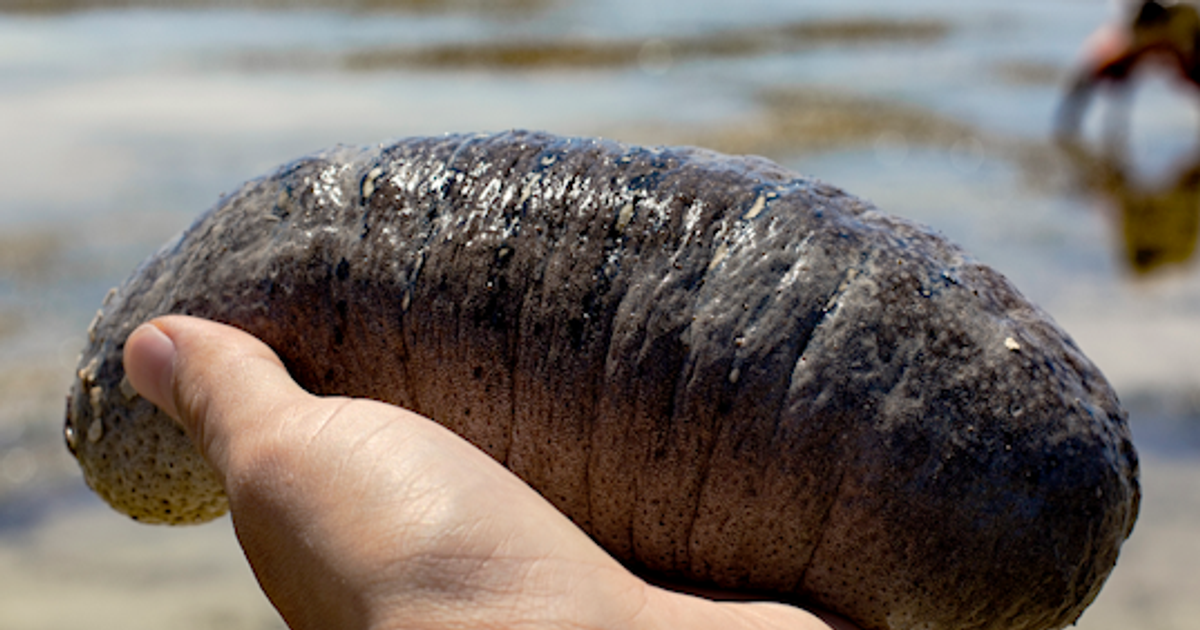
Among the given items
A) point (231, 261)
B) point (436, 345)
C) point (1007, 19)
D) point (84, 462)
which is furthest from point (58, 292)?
point (1007, 19)

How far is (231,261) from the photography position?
2.21 metres

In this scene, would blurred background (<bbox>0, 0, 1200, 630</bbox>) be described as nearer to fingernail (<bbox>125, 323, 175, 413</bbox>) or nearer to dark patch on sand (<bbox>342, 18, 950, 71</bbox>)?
dark patch on sand (<bbox>342, 18, 950, 71</bbox>)

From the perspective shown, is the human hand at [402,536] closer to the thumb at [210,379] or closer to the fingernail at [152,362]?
the thumb at [210,379]

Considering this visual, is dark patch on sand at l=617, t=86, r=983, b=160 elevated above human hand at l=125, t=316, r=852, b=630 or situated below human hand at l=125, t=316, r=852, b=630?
below

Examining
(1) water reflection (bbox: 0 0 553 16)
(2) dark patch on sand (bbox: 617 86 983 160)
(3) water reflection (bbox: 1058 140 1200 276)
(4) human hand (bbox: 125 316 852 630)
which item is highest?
(1) water reflection (bbox: 0 0 553 16)

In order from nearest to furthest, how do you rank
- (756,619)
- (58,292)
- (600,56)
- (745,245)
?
(756,619) < (745,245) < (58,292) < (600,56)

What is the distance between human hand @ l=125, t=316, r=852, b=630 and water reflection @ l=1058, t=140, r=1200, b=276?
633cm

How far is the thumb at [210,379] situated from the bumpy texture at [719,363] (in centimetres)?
12

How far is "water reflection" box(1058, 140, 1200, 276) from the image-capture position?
23.6 ft

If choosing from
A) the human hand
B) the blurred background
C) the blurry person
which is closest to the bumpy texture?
the human hand

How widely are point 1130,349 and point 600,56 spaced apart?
10543 millimetres

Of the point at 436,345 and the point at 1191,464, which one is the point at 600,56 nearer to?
the point at 1191,464

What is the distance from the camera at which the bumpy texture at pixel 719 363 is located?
173 cm

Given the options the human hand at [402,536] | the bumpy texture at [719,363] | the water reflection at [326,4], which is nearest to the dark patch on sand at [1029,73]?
the water reflection at [326,4]
